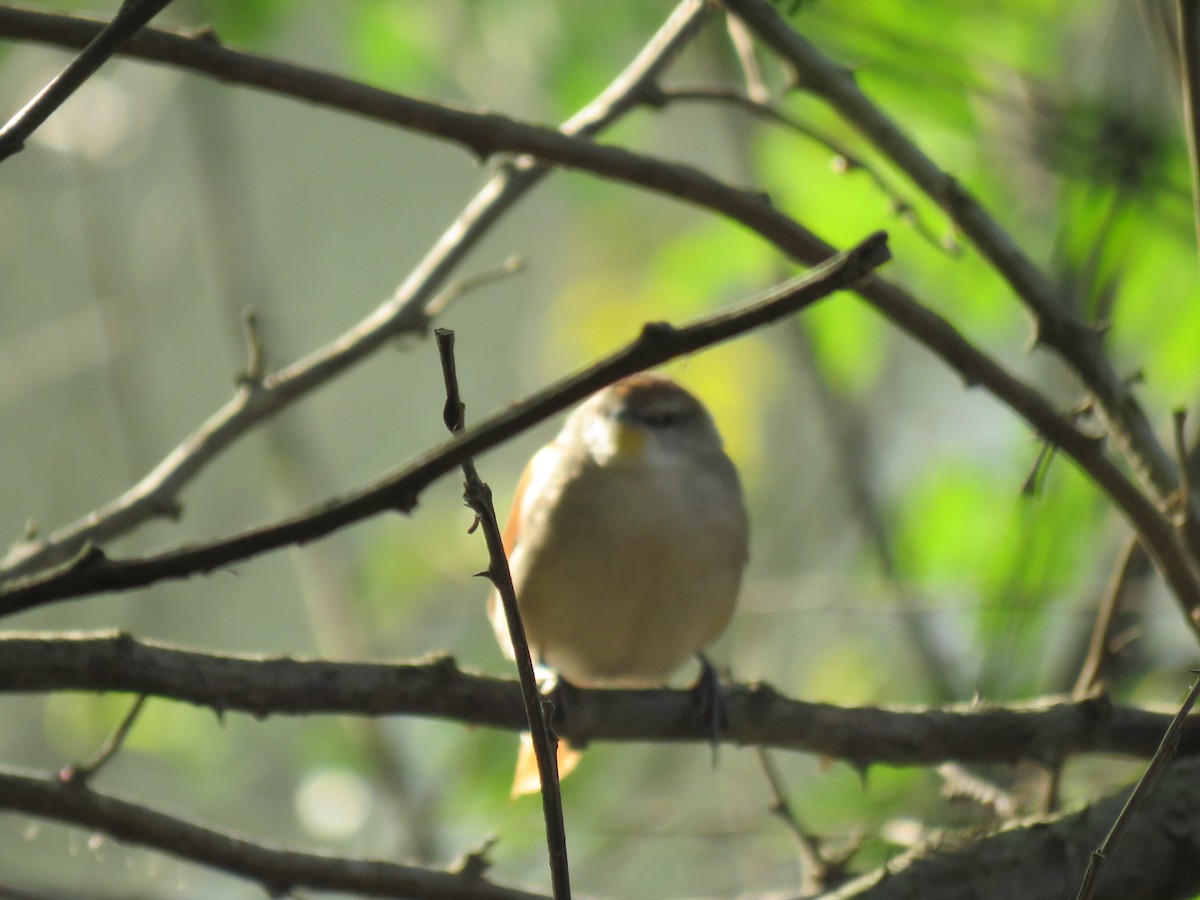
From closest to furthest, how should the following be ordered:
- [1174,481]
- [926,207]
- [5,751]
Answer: [1174,481] → [926,207] → [5,751]

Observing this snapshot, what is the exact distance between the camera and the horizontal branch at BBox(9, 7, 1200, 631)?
190cm

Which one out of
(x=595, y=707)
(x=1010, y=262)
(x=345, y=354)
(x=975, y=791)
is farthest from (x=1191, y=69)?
(x=345, y=354)

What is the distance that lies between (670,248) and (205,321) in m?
5.96

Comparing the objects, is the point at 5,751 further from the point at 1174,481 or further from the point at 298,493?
the point at 1174,481

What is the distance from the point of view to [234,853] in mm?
1999

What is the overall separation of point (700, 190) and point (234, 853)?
4.10 feet

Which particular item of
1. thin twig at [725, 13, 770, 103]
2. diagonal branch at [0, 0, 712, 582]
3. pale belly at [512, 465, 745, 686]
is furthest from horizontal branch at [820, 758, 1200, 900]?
thin twig at [725, 13, 770, 103]

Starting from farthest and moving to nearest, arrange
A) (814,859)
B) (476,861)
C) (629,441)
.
Answer: 1. (629,441)
2. (814,859)
3. (476,861)

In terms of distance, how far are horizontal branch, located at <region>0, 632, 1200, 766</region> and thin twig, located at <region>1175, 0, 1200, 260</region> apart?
97 cm

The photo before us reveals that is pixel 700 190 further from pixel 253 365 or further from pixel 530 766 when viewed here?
pixel 530 766

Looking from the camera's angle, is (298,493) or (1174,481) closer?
(1174,481)

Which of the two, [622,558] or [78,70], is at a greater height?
[622,558]

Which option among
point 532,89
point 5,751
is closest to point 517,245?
point 532,89

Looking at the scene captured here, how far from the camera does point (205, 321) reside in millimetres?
9523
